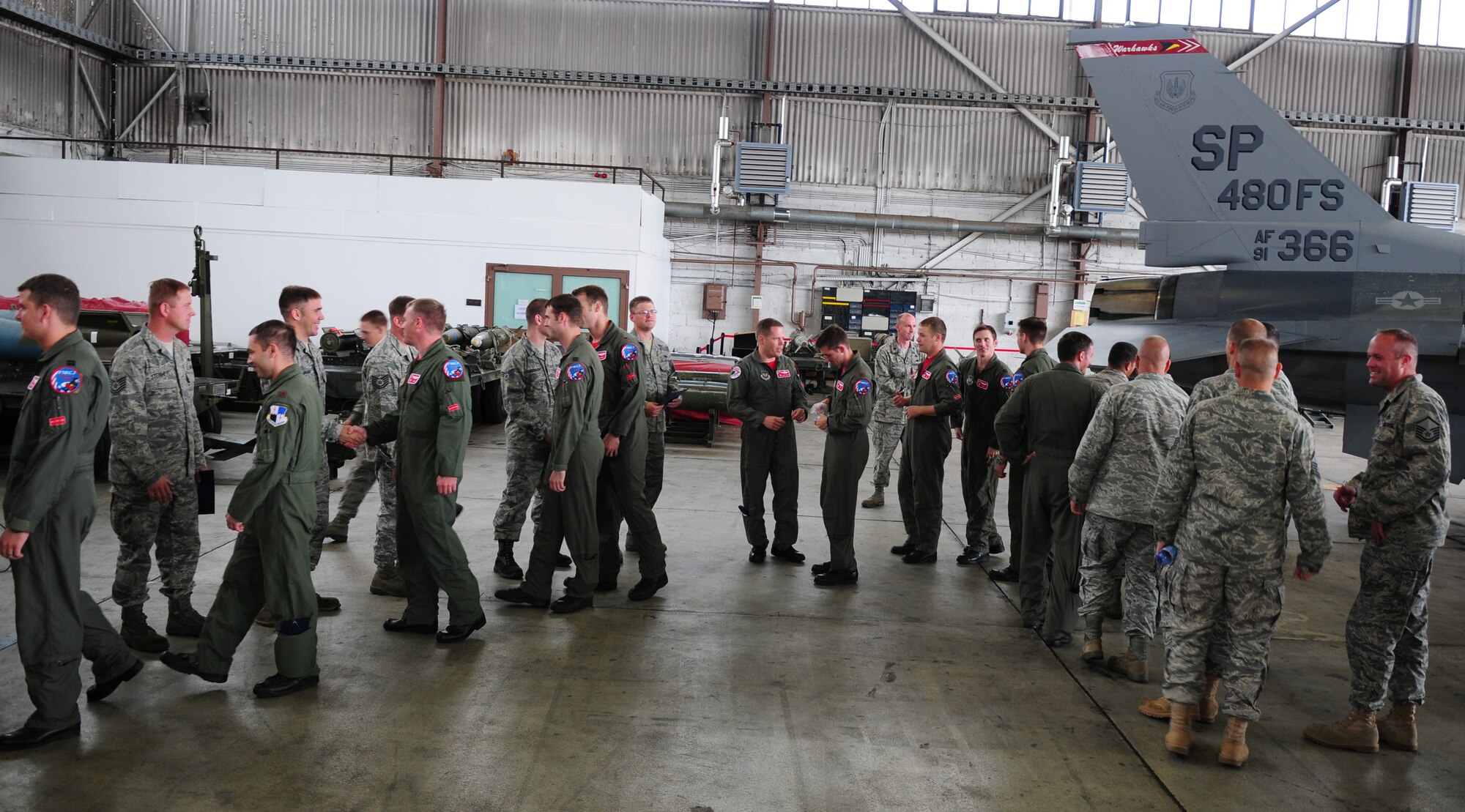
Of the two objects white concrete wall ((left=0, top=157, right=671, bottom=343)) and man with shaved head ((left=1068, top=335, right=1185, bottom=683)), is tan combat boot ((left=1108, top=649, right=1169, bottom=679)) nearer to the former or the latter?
man with shaved head ((left=1068, top=335, right=1185, bottom=683))

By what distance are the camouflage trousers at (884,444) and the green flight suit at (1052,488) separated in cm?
318

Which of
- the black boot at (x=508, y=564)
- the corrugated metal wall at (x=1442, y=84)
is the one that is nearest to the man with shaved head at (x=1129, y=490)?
the black boot at (x=508, y=564)

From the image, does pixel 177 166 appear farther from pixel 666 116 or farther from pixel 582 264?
pixel 666 116

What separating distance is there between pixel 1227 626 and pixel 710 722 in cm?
193

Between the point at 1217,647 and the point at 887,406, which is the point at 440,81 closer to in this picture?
the point at 887,406

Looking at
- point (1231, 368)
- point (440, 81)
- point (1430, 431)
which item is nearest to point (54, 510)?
point (1231, 368)

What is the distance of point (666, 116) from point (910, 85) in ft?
16.8

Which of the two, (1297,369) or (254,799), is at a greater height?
(1297,369)

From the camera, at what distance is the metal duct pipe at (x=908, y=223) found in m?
19.8

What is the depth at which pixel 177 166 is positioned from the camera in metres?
15.2

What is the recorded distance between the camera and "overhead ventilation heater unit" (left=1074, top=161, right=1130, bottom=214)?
1895 cm

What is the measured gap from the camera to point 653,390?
6430 mm

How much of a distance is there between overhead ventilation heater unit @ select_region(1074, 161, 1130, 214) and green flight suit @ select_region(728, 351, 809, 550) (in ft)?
49.2

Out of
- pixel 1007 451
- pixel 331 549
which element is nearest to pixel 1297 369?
pixel 1007 451
